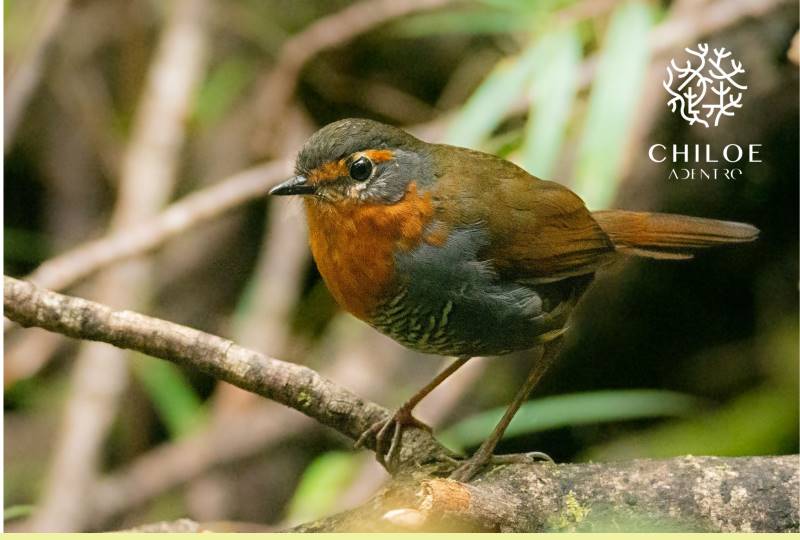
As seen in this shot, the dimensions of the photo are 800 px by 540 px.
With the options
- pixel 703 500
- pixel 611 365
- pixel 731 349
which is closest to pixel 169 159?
pixel 611 365

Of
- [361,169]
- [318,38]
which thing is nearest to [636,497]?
[361,169]

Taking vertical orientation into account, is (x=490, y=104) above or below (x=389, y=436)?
above

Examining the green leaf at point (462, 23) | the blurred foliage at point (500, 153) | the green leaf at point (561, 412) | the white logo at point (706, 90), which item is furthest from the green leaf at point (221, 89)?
the white logo at point (706, 90)

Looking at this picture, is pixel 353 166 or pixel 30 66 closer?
pixel 353 166

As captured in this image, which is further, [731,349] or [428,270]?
[731,349]

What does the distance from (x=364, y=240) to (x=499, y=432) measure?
27.1 inches

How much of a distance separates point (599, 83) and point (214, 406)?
8.15 ft

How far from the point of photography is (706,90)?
10.2 ft

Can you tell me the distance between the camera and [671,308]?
4211mm

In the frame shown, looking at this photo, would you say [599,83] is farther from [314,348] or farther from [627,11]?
[314,348]

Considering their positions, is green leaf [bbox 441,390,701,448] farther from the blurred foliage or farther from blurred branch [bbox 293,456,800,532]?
blurred branch [bbox 293,456,800,532]

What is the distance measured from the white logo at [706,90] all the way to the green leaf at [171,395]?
7.96ft

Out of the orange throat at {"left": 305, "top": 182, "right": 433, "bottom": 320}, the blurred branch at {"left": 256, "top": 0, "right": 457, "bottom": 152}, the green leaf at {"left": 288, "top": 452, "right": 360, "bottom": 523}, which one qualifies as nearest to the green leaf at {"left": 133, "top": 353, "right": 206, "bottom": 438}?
the green leaf at {"left": 288, "top": 452, "right": 360, "bottom": 523}

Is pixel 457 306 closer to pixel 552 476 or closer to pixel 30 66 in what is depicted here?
pixel 552 476
